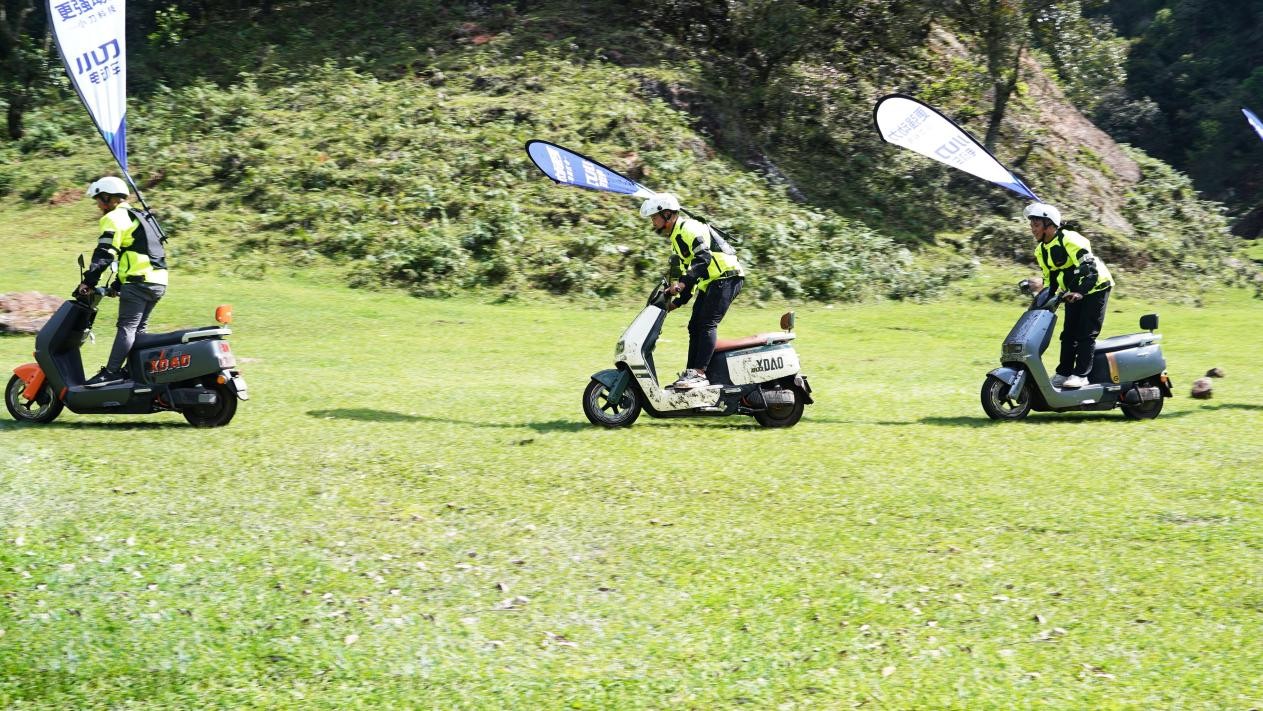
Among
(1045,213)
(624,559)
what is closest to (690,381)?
(1045,213)

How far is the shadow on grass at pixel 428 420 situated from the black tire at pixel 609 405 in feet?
0.50

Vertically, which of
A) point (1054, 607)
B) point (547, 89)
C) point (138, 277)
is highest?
point (547, 89)

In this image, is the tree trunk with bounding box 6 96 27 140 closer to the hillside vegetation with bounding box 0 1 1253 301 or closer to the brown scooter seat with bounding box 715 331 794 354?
the hillside vegetation with bounding box 0 1 1253 301

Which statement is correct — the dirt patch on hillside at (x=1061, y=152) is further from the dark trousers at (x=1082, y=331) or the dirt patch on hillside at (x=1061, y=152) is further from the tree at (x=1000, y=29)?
the dark trousers at (x=1082, y=331)

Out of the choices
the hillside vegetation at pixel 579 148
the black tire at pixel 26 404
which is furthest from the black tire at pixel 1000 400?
the hillside vegetation at pixel 579 148

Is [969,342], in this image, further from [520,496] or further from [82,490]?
[82,490]

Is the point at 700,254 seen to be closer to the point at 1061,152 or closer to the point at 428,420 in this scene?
the point at 428,420

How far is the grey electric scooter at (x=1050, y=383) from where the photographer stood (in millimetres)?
10922

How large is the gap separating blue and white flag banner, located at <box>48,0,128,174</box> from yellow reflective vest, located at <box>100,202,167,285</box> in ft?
4.49

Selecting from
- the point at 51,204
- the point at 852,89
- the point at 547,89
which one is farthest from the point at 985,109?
the point at 51,204

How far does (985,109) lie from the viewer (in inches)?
1264

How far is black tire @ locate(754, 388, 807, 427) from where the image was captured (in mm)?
10633

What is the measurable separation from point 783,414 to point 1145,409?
3600 millimetres

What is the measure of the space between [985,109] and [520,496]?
2734cm
